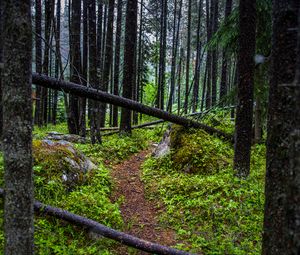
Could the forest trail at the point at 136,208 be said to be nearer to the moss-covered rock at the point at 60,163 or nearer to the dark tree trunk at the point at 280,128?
the moss-covered rock at the point at 60,163

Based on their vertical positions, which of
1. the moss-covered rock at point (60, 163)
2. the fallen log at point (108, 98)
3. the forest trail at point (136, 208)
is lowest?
the forest trail at point (136, 208)

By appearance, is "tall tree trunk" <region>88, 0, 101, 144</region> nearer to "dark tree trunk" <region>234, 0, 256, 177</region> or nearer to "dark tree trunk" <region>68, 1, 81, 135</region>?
"dark tree trunk" <region>68, 1, 81, 135</region>

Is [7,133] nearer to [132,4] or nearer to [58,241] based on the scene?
[58,241]

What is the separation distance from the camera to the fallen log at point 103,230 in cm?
437

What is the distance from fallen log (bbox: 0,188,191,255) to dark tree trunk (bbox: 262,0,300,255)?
1.48m

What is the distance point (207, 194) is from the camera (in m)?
6.41

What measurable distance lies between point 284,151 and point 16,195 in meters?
2.90

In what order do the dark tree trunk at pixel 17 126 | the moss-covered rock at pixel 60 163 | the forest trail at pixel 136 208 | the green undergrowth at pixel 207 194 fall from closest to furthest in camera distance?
the dark tree trunk at pixel 17 126 → the green undergrowth at pixel 207 194 → the forest trail at pixel 136 208 → the moss-covered rock at pixel 60 163

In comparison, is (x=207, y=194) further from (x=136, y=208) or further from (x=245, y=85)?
(x=245, y=85)

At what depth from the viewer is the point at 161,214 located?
20.2ft

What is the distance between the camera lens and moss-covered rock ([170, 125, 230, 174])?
7.72m

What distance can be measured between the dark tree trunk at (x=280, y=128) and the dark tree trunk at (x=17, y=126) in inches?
102

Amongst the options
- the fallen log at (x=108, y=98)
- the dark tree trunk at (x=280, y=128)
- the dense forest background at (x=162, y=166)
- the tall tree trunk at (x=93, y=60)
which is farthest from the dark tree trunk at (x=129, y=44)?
the dark tree trunk at (x=280, y=128)

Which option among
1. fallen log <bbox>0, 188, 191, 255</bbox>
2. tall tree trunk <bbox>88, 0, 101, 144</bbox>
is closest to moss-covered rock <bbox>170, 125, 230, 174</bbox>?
tall tree trunk <bbox>88, 0, 101, 144</bbox>
